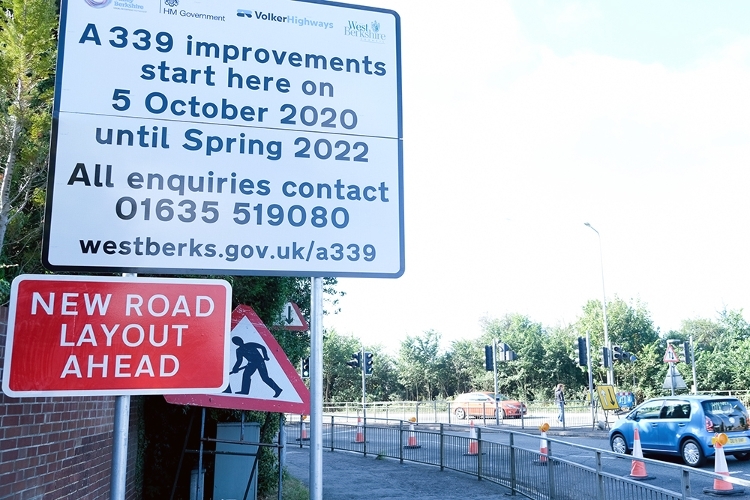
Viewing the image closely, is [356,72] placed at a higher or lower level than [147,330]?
higher

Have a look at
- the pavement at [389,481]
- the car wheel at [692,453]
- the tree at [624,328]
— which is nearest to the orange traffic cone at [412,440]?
the pavement at [389,481]

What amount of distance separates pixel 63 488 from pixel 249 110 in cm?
303

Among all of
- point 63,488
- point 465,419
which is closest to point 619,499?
point 63,488

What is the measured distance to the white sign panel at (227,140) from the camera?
9.00ft

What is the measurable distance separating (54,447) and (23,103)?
3761mm

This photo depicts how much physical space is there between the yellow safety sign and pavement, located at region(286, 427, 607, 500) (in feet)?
42.2

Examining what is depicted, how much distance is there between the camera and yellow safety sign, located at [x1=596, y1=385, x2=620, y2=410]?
25.9 meters

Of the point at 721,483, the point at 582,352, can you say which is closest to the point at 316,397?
Result: the point at 721,483

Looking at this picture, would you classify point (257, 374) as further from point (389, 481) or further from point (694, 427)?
point (694, 427)

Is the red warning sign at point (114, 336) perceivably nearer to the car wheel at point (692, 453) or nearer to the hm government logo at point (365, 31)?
the hm government logo at point (365, 31)

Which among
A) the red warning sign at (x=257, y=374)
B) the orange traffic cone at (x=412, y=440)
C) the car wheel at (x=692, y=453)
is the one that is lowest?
the car wheel at (x=692, y=453)

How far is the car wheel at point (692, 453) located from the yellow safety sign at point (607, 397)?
10.7 m

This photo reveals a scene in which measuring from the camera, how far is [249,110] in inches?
121

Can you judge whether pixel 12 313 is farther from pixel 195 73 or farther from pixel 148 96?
pixel 195 73
